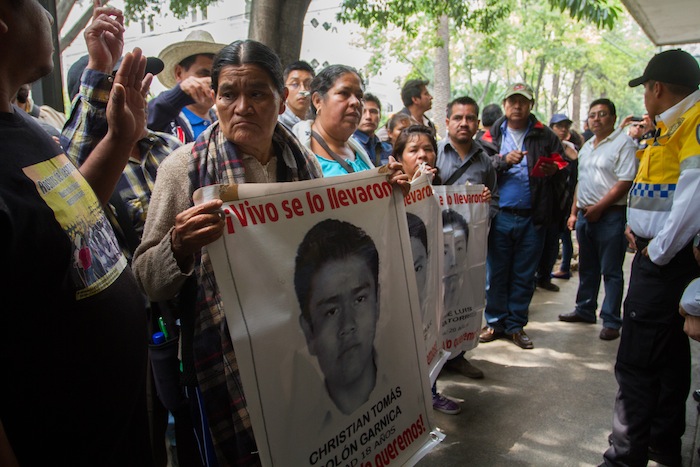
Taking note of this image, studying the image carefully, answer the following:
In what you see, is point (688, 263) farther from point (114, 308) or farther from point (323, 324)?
point (114, 308)

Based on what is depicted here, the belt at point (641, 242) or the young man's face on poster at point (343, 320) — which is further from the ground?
the young man's face on poster at point (343, 320)

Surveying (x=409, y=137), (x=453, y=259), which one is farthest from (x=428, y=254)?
(x=409, y=137)

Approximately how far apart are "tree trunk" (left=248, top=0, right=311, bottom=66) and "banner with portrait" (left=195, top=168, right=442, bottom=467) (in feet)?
11.7

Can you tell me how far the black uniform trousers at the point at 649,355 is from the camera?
2.32 m

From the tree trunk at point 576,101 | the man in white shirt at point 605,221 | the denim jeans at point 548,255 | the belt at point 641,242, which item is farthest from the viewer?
the tree trunk at point 576,101

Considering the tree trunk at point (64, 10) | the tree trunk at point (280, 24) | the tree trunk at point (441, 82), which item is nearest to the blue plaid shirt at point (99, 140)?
the tree trunk at point (280, 24)

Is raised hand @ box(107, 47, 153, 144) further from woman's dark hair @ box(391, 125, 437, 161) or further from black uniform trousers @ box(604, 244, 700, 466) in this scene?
black uniform trousers @ box(604, 244, 700, 466)

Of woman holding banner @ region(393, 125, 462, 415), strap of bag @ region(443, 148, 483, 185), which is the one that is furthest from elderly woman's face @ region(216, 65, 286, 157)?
strap of bag @ region(443, 148, 483, 185)

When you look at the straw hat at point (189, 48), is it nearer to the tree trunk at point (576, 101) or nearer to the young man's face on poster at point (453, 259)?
the young man's face on poster at point (453, 259)

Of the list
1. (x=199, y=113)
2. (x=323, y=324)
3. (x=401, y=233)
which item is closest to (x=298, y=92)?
(x=199, y=113)

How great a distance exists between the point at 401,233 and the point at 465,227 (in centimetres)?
128

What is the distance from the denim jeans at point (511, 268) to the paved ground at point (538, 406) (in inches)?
9.6

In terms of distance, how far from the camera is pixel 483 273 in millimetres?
3209

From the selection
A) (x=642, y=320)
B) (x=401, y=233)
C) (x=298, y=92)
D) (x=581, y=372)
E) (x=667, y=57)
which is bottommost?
(x=581, y=372)
